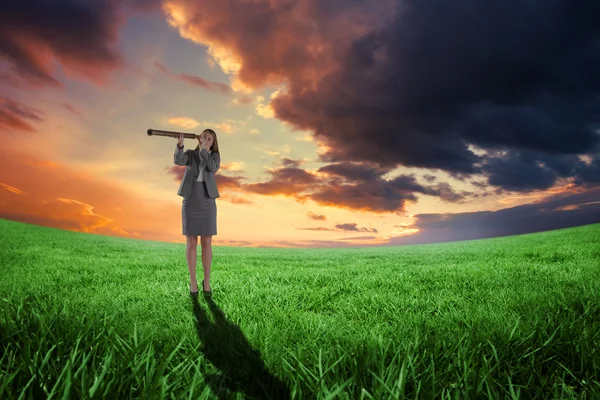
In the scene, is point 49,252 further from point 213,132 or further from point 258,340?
point 258,340

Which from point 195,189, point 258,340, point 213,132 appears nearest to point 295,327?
point 258,340

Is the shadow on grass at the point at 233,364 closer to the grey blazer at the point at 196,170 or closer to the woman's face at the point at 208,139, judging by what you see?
the grey blazer at the point at 196,170

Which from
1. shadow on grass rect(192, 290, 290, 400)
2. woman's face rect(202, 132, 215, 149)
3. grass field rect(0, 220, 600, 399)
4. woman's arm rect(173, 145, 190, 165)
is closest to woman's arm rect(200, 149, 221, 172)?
woman's face rect(202, 132, 215, 149)

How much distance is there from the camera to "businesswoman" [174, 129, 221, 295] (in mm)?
6289

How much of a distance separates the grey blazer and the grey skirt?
3.6 inches

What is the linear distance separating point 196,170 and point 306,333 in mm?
3675

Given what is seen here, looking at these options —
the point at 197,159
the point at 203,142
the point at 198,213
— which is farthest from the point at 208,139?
the point at 198,213

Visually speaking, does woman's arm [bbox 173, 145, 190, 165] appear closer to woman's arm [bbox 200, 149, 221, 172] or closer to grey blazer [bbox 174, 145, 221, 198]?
grey blazer [bbox 174, 145, 221, 198]

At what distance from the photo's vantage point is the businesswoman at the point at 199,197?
20.6 ft

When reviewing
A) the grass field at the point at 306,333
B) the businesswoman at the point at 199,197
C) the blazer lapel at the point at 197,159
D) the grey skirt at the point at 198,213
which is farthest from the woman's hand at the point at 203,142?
the grass field at the point at 306,333

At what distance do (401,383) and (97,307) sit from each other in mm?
4625

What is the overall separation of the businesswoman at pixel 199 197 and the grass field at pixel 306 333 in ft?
2.19

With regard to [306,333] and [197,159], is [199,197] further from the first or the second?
[306,333]

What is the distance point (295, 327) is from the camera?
4.14 m
